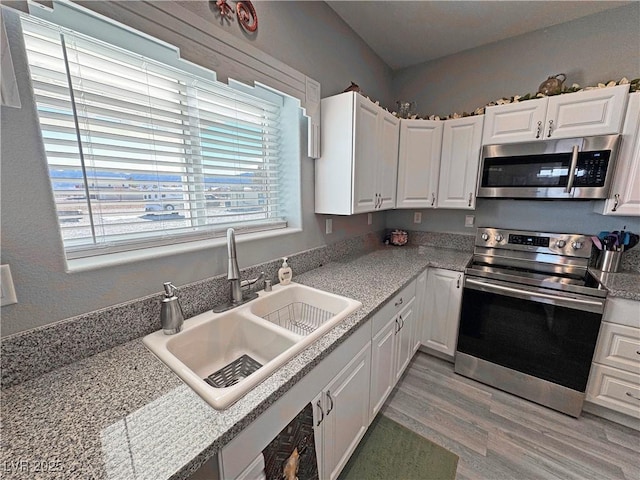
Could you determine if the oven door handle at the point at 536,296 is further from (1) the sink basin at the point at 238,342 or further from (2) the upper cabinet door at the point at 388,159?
(1) the sink basin at the point at 238,342

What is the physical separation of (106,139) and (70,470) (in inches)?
41.4

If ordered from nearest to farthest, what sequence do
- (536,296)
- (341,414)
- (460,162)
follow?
(341,414) < (536,296) < (460,162)

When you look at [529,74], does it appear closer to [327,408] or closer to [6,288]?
[327,408]

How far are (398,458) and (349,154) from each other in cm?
184

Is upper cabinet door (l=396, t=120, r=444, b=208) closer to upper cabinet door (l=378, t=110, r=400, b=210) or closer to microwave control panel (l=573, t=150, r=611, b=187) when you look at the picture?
upper cabinet door (l=378, t=110, r=400, b=210)

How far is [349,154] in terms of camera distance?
172 cm

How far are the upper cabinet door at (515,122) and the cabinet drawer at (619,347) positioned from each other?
1.34 meters

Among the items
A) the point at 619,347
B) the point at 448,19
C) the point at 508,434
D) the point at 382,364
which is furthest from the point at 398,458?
the point at 448,19

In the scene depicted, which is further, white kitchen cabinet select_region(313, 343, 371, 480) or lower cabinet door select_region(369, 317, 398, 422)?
lower cabinet door select_region(369, 317, 398, 422)

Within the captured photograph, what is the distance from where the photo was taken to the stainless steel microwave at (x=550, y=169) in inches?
66.8

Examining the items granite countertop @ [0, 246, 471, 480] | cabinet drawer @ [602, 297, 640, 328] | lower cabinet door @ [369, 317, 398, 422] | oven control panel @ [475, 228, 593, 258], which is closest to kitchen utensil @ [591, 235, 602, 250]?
oven control panel @ [475, 228, 593, 258]

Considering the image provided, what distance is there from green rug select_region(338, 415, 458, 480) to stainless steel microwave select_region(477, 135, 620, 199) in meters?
1.85

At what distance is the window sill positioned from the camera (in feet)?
3.04

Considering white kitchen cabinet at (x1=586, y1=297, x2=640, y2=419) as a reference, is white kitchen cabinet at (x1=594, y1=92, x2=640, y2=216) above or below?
above
